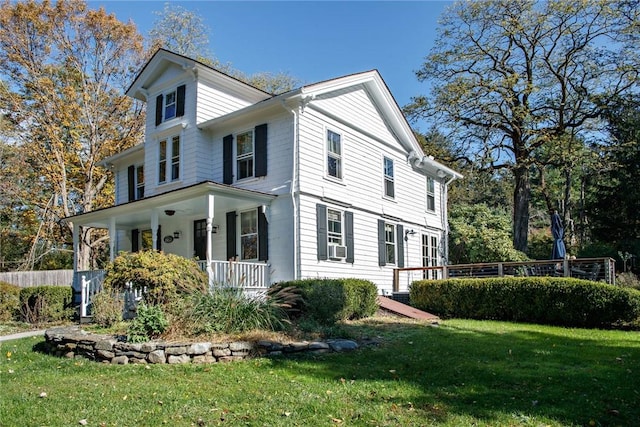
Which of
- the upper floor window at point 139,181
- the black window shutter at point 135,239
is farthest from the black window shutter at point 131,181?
the black window shutter at point 135,239

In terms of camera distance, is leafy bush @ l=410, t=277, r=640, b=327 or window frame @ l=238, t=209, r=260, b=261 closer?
leafy bush @ l=410, t=277, r=640, b=327

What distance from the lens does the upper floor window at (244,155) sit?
46.7 ft

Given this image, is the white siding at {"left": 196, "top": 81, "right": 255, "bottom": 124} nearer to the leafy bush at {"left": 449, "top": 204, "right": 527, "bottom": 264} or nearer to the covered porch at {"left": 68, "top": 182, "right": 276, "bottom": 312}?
the covered porch at {"left": 68, "top": 182, "right": 276, "bottom": 312}

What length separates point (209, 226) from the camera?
1195 centimetres

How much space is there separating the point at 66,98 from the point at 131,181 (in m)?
7.89

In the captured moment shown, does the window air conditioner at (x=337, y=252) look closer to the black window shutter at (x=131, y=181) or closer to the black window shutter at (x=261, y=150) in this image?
the black window shutter at (x=261, y=150)

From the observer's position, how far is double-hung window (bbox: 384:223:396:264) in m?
16.8

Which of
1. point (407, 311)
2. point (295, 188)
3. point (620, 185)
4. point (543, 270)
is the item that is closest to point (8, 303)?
point (295, 188)

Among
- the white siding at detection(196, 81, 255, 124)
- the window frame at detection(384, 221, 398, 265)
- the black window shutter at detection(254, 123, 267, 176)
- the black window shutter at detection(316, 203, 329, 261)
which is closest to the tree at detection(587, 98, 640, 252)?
the window frame at detection(384, 221, 398, 265)

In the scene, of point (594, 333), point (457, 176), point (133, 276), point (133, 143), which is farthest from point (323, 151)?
point (133, 143)

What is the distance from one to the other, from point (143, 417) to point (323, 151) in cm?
1034

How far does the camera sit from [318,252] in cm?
1335

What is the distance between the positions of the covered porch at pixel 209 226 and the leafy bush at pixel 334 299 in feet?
5.43

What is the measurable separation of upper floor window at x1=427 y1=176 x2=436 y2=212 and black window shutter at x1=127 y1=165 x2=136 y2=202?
38.2 ft
